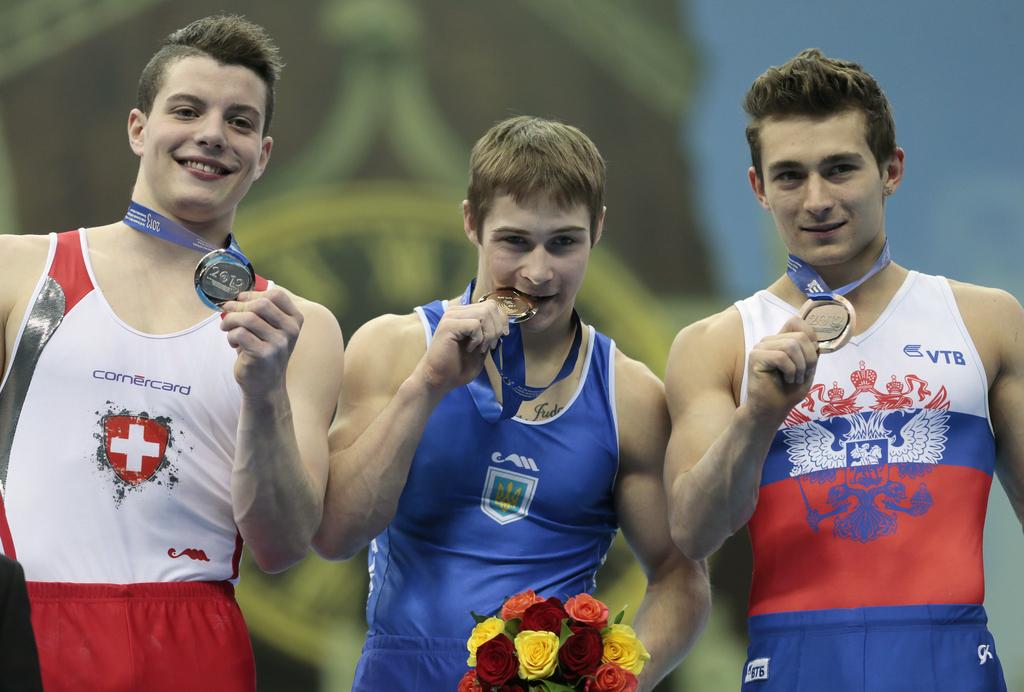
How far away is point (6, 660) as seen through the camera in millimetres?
2160

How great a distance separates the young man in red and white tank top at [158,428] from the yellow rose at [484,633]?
52 cm

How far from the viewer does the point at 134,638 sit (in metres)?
3.07

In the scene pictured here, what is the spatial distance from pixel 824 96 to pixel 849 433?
3.04 feet

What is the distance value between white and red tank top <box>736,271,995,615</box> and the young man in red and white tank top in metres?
1.23

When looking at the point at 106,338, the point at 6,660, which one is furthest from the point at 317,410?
the point at 6,660

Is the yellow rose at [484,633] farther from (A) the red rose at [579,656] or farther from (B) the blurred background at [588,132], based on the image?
(B) the blurred background at [588,132]

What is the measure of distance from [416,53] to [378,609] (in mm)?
3733

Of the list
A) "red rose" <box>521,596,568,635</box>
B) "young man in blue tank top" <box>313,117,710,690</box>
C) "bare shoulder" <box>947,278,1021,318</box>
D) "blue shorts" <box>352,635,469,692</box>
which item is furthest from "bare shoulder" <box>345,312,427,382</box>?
"bare shoulder" <box>947,278,1021,318</box>

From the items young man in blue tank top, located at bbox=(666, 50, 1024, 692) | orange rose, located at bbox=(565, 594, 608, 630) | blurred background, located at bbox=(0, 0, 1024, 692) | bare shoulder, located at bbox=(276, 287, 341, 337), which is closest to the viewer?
orange rose, located at bbox=(565, 594, 608, 630)

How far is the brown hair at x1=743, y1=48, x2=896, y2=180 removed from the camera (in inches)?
138

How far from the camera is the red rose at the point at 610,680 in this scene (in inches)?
115

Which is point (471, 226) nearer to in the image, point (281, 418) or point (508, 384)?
point (508, 384)

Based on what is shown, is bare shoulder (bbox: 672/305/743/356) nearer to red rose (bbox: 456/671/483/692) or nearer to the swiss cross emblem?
red rose (bbox: 456/671/483/692)

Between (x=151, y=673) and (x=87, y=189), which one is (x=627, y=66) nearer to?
(x=87, y=189)
